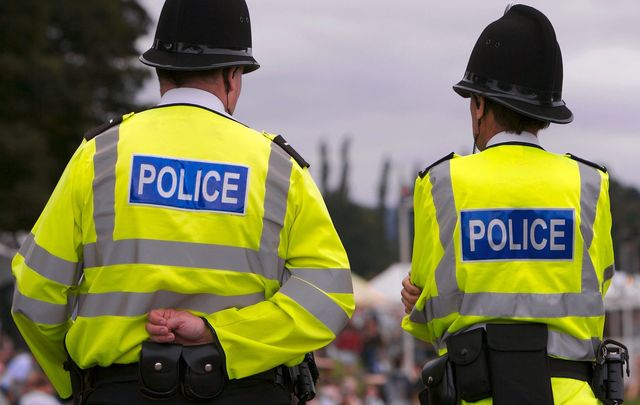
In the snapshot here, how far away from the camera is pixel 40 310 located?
4828 millimetres

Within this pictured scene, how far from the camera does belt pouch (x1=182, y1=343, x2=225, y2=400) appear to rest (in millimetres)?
4652

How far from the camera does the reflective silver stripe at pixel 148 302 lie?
15.4 ft

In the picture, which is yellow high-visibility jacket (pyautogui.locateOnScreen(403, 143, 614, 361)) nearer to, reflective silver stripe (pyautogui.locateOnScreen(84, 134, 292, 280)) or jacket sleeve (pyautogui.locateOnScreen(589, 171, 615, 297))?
jacket sleeve (pyautogui.locateOnScreen(589, 171, 615, 297))

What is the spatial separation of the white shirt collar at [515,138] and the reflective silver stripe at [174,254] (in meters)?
1.18

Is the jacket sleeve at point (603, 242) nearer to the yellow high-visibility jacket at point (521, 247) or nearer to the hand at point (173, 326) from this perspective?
the yellow high-visibility jacket at point (521, 247)

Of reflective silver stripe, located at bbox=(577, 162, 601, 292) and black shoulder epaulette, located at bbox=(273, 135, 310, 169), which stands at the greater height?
black shoulder epaulette, located at bbox=(273, 135, 310, 169)

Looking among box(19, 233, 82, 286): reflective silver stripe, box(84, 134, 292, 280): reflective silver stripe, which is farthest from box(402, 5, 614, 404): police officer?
box(19, 233, 82, 286): reflective silver stripe

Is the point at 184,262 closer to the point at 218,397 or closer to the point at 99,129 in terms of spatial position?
→ the point at 218,397

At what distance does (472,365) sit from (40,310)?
1618 mm

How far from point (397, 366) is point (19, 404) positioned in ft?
44.2

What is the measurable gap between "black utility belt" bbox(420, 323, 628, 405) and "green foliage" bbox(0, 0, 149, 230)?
2808cm

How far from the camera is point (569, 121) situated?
5.27m

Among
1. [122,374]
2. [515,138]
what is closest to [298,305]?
[122,374]

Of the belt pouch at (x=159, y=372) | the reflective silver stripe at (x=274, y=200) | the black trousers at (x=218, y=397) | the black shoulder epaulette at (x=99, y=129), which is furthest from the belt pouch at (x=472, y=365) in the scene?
the black shoulder epaulette at (x=99, y=129)
